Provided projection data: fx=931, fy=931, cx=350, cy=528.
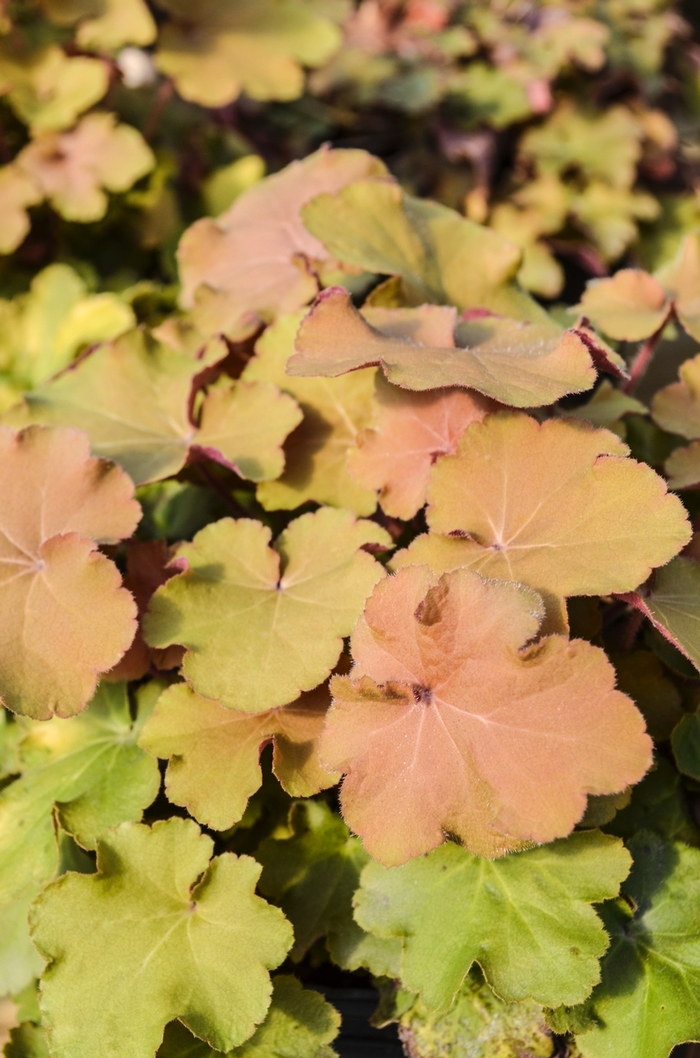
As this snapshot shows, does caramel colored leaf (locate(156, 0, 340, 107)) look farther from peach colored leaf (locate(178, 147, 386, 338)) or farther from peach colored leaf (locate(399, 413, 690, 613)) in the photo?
peach colored leaf (locate(399, 413, 690, 613))

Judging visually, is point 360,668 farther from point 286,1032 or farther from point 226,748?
point 286,1032

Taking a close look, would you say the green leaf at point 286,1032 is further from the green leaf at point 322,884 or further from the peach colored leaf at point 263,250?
the peach colored leaf at point 263,250

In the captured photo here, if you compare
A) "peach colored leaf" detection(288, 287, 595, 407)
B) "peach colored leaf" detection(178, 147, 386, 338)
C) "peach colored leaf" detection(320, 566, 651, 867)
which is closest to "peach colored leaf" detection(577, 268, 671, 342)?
"peach colored leaf" detection(288, 287, 595, 407)

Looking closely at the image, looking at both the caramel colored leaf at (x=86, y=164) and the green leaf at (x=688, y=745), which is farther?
the caramel colored leaf at (x=86, y=164)

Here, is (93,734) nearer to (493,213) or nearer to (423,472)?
(423,472)

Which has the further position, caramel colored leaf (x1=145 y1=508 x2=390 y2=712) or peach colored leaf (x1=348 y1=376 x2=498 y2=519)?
peach colored leaf (x1=348 y1=376 x2=498 y2=519)

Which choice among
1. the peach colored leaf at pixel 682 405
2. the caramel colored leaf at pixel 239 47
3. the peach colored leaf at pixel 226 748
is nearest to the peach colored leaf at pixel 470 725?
the peach colored leaf at pixel 226 748

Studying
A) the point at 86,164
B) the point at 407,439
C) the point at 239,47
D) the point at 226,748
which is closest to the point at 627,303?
the point at 407,439
